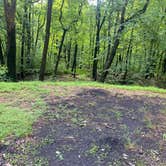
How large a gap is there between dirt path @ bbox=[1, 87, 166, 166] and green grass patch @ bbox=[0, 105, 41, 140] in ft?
0.54

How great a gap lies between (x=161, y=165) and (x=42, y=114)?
2346 millimetres

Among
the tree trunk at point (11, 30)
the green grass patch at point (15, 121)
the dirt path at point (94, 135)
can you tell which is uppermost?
the tree trunk at point (11, 30)

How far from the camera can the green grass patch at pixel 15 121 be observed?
13.6 feet

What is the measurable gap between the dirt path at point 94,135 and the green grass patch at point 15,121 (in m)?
0.16

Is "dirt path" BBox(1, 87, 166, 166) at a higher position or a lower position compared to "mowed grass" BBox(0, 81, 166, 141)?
lower

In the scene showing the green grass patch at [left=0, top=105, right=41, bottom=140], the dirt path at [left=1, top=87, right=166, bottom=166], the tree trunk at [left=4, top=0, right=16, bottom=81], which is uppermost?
the tree trunk at [left=4, top=0, right=16, bottom=81]

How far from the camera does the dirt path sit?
11.8ft

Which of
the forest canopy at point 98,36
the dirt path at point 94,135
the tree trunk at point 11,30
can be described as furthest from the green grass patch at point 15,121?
the forest canopy at point 98,36

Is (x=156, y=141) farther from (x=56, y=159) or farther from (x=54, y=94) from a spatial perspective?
(x=54, y=94)

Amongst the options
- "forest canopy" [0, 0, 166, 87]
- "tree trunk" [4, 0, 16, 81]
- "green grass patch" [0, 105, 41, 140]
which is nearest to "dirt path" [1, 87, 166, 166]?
"green grass patch" [0, 105, 41, 140]

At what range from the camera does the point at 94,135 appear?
4.31 meters

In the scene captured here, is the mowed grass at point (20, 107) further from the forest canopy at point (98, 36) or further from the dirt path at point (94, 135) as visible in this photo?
the forest canopy at point (98, 36)

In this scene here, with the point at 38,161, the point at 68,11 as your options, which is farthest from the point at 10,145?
the point at 68,11

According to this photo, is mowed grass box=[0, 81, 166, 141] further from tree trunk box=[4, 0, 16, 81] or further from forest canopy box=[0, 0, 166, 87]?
forest canopy box=[0, 0, 166, 87]
